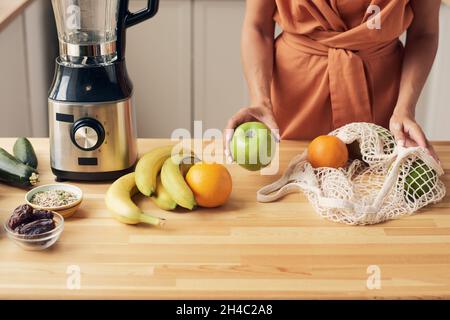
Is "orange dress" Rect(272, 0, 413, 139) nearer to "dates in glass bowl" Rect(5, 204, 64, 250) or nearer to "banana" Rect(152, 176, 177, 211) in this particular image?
"banana" Rect(152, 176, 177, 211)

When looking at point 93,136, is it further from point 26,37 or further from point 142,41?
point 142,41

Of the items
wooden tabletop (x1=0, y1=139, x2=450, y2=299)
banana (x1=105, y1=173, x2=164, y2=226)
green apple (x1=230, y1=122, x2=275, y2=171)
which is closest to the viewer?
wooden tabletop (x1=0, y1=139, x2=450, y2=299)

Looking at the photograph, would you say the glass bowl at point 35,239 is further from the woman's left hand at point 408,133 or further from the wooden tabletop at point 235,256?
the woman's left hand at point 408,133

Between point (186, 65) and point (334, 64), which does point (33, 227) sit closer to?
point (334, 64)

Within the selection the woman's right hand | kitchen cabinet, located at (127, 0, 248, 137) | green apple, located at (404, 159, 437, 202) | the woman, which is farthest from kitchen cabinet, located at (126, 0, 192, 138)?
green apple, located at (404, 159, 437, 202)

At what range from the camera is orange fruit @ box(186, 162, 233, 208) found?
1.09 m

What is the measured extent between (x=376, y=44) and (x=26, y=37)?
59.2 inches

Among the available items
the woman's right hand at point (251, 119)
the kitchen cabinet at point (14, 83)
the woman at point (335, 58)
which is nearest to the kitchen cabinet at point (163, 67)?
the kitchen cabinet at point (14, 83)

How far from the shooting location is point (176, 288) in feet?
2.96

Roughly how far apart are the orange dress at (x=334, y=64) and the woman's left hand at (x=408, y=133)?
0.24m

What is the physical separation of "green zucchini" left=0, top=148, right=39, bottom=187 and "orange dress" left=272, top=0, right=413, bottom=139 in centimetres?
56

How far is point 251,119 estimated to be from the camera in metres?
1.26

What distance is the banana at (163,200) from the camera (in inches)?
43.3
